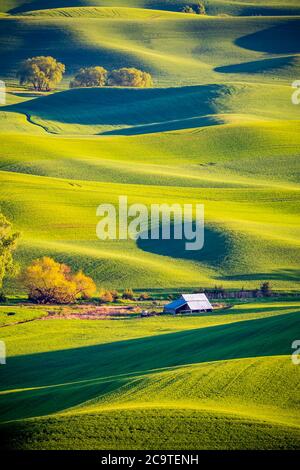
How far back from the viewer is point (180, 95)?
13738 centimetres

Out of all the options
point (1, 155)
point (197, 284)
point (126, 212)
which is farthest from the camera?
point (1, 155)

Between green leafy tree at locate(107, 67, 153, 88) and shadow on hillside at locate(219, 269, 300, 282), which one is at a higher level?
green leafy tree at locate(107, 67, 153, 88)

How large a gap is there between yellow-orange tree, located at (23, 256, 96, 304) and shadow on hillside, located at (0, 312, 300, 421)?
12.7 metres

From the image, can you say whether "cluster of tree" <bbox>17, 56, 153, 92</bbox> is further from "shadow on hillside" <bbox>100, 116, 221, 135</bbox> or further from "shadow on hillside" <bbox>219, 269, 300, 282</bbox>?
"shadow on hillside" <bbox>219, 269, 300, 282</bbox>

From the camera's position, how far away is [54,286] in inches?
2239

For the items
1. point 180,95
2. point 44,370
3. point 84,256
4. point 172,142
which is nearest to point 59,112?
point 180,95

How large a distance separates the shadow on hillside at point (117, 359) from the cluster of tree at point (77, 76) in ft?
364

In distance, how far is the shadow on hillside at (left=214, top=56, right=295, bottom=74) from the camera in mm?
158125

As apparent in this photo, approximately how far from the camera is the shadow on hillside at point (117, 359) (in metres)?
33.5

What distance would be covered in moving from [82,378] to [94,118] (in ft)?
316

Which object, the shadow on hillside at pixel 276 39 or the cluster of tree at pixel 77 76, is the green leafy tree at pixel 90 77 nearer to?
the cluster of tree at pixel 77 76

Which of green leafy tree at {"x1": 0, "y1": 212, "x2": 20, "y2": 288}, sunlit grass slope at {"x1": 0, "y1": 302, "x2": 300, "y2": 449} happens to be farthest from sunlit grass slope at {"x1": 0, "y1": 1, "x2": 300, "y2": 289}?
sunlit grass slope at {"x1": 0, "y1": 302, "x2": 300, "y2": 449}
